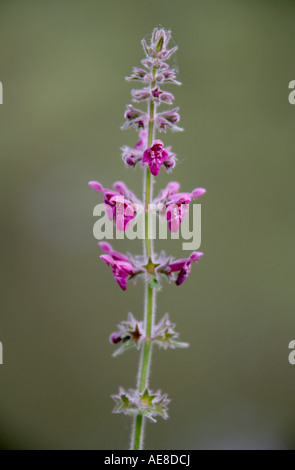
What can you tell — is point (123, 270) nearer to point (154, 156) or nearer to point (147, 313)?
point (147, 313)

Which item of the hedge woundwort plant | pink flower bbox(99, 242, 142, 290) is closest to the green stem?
the hedge woundwort plant

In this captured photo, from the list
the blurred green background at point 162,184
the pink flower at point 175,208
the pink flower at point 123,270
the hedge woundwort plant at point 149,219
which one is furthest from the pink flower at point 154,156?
the blurred green background at point 162,184

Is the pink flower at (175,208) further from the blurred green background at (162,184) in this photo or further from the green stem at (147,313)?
the blurred green background at (162,184)

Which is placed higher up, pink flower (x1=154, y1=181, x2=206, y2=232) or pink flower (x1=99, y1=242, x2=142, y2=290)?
pink flower (x1=154, y1=181, x2=206, y2=232)

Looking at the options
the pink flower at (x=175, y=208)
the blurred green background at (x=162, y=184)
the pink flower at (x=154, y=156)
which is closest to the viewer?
the pink flower at (x=154, y=156)

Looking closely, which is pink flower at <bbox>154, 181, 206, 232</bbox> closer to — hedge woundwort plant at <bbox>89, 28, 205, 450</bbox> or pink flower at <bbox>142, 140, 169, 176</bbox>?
hedge woundwort plant at <bbox>89, 28, 205, 450</bbox>

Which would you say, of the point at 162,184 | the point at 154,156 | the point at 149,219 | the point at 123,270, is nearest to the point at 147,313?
the point at 123,270
